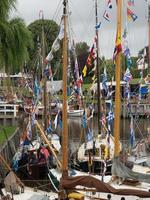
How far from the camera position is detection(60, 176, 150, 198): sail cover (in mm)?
17891

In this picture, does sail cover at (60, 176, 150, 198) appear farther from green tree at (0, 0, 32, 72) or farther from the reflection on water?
the reflection on water

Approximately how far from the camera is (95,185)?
1833 cm

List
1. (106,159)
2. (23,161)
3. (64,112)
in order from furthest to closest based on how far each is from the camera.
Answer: (23,161)
(106,159)
(64,112)

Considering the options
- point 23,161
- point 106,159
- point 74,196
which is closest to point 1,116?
point 23,161

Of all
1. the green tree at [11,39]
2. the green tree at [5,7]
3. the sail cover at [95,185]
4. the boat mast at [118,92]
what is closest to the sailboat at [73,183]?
the sail cover at [95,185]

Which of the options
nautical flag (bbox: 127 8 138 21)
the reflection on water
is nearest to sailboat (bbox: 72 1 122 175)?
nautical flag (bbox: 127 8 138 21)

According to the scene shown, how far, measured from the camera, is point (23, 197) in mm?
22812

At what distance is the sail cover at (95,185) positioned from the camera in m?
17.9

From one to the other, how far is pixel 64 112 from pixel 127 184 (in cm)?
625

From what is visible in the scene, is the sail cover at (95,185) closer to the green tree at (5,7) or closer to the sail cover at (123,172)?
the sail cover at (123,172)

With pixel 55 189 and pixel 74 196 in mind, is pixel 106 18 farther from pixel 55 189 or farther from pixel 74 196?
pixel 74 196

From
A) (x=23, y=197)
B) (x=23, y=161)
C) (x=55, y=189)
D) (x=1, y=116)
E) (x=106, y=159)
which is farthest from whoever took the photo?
(x=1, y=116)

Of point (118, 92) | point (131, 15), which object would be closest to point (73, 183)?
point (118, 92)

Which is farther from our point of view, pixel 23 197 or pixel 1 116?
pixel 1 116
